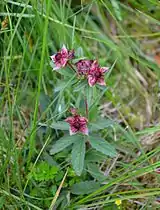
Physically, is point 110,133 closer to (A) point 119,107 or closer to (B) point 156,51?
(A) point 119,107

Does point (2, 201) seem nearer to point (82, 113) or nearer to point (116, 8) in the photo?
point (82, 113)

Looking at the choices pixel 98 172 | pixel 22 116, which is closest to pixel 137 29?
pixel 22 116

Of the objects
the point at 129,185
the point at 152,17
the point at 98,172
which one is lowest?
the point at 129,185

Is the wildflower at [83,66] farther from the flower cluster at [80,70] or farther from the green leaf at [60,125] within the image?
the green leaf at [60,125]

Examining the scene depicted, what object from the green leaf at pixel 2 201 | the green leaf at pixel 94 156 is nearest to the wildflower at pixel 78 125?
the green leaf at pixel 94 156

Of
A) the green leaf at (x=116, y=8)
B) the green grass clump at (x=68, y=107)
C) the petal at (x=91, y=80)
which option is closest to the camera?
the petal at (x=91, y=80)

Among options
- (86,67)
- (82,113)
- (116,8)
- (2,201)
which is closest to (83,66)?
(86,67)
